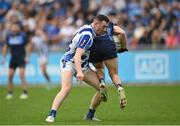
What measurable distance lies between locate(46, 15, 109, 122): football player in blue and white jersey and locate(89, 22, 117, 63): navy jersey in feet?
0.82

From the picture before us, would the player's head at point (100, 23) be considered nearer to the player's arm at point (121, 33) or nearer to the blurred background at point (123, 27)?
the player's arm at point (121, 33)

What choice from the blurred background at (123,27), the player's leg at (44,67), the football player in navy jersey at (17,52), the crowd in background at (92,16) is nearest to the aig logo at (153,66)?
the blurred background at (123,27)

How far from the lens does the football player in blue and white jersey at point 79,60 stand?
13.7 metres

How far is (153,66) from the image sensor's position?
28.8 metres

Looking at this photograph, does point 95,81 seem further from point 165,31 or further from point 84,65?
point 165,31

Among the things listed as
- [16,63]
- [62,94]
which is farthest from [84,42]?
[16,63]

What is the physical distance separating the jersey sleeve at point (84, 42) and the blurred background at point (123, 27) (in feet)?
46.1

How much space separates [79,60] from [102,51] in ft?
3.58

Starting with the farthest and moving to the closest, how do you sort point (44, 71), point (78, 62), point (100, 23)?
point (44, 71) → point (100, 23) → point (78, 62)

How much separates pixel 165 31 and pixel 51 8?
5.50 metres

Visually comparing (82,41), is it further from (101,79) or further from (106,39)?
(101,79)

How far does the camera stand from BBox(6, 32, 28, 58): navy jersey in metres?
23.2

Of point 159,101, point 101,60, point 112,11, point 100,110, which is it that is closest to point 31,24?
point 112,11

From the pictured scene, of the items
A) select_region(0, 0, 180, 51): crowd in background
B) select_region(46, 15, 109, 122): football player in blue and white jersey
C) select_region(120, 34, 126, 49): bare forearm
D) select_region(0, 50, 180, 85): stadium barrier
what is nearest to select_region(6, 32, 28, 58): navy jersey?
select_region(0, 0, 180, 51): crowd in background
